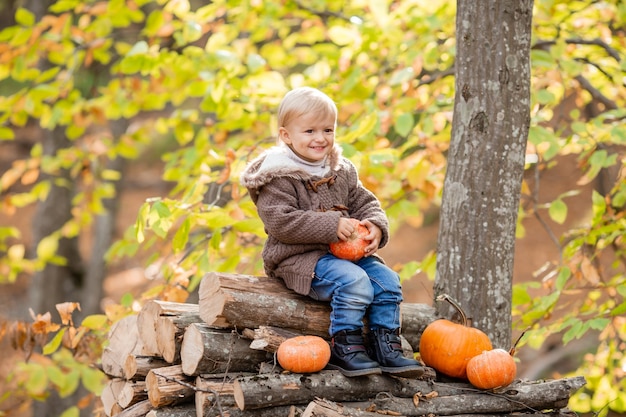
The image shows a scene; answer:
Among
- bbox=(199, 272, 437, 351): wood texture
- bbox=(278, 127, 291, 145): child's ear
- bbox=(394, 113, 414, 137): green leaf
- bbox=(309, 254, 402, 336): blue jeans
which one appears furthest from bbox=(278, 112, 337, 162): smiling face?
bbox=(394, 113, 414, 137): green leaf

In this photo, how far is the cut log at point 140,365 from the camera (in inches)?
133

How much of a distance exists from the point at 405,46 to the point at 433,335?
9.28ft

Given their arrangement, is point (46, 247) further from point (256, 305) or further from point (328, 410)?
point (328, 410)

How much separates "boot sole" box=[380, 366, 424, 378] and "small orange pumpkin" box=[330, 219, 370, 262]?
54 centimetres

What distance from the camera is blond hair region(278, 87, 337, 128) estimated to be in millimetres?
3293

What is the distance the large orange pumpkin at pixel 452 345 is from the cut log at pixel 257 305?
21.1 inches

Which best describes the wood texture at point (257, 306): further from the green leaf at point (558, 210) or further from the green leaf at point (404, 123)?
the green leaf at point (558, 210)

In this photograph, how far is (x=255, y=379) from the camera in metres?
2.91

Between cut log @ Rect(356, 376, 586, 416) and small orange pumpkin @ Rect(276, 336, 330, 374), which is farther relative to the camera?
cut log @ Rect(356, 376, 586, 416)

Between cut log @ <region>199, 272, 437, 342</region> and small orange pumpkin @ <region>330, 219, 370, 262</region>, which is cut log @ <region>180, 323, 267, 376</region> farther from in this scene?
small orange pumpkin @ <region>330, 219, 370, 262</region>

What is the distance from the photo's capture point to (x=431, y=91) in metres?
5.53

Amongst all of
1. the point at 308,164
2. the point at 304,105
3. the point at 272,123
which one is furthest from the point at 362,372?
the point at 272,123

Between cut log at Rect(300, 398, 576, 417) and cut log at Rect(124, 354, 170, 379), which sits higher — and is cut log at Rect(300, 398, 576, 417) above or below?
above

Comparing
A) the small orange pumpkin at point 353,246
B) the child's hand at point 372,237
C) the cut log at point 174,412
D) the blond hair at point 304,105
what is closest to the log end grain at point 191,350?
the cut log at point 174,412
